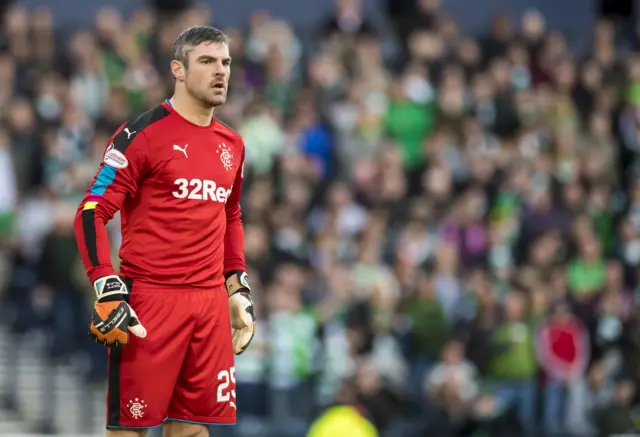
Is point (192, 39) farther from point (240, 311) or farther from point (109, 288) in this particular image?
point (240, 311)

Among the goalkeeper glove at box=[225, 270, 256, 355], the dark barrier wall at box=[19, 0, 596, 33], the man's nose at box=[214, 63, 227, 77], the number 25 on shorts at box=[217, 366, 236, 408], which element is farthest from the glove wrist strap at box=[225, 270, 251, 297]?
the dark barrier wall at box=[19, 0, 596, 33]

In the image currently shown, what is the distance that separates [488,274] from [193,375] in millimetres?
7971

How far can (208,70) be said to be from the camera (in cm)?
649

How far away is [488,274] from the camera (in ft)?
46.7

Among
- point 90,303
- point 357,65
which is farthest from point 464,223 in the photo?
point 90,303

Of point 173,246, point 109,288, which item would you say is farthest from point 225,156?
point 109,288

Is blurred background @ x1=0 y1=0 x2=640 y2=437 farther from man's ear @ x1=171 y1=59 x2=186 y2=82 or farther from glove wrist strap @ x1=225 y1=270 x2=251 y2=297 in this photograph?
man's ear @ x1=171 y1=59 x2=186 y2=82

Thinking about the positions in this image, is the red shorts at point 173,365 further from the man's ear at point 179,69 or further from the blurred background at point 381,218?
the blurred background at point 381,218

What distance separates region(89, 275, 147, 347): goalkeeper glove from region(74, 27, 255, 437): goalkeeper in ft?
0.25

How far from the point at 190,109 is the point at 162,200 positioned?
463 millimetres

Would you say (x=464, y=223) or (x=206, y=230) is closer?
(x=206, y=230)

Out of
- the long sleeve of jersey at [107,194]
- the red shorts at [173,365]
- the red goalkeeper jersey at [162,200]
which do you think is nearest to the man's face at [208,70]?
the red goalkeeper jersey at [162,200]

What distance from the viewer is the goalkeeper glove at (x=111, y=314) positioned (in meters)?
6.18

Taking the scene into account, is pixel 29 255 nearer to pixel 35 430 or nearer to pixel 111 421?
pixel 35 430
